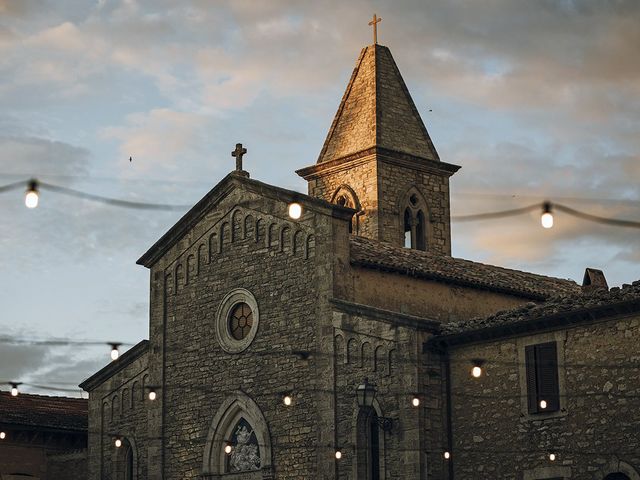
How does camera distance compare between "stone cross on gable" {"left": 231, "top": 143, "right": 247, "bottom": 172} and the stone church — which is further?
"stone cross on gable" {"left": 231, "top": 143, "right": 247, "bottom": 172}

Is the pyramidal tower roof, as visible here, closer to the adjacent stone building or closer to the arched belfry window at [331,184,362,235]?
the arched belfry window at [331,184,362,235]

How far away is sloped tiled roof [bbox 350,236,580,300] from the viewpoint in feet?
124

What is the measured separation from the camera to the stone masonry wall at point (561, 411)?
30.4 meters

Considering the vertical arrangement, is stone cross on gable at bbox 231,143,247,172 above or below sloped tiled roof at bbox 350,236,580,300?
above

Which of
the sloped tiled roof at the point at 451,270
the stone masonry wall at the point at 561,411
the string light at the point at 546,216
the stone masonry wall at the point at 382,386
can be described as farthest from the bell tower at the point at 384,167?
the string light at the point at 546,216

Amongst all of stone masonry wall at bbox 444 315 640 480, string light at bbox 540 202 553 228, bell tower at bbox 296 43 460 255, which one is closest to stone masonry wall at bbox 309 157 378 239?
bell tower at bbox 296 43 460 255

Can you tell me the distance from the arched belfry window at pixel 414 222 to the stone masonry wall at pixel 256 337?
778 centimetres

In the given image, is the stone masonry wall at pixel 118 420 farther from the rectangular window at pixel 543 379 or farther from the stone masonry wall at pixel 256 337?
the rectangular window at pixel 543 379

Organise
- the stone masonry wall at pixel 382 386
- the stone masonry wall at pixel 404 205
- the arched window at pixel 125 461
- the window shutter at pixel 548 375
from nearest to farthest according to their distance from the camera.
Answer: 1. the window shutter at pixel 548 375
2. the stone masonry wall at pixel 382 386
3. the arched window at pixel 125 461
4. the stone masonry wall at pixel 404 205

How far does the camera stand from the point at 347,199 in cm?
4600

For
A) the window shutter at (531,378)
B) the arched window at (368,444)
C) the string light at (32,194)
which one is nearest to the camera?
the string light at (32,194)

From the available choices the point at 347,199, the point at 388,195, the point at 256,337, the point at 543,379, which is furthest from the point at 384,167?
the point at 543,379

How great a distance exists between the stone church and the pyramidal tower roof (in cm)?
7

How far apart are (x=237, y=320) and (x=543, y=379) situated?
33.1 ft
